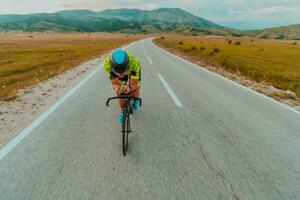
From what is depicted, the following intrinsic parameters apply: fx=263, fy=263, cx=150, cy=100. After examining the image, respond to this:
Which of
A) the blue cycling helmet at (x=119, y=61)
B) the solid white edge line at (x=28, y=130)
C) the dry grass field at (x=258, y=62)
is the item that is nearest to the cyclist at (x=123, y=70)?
the blue cycling helmet at (x=119, y=61)

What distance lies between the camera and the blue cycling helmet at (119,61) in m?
4.39

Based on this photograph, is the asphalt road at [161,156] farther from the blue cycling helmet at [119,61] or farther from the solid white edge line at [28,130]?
the blue cycling helmet at [119,61]

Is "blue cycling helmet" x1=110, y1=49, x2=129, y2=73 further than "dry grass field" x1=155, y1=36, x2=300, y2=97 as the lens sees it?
No

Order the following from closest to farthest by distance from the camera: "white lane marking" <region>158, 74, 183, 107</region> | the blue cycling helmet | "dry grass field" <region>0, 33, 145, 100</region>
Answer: the blue cycling helmet
"white lane marking" <region>158, 74, 183, 107</region>
"dry grass field" <region>0, 33, 145, 100</region>

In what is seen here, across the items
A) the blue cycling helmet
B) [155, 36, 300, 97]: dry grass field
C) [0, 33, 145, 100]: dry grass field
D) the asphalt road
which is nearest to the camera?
the asphalt road

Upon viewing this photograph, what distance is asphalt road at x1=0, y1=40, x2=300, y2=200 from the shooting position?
3.31 meters

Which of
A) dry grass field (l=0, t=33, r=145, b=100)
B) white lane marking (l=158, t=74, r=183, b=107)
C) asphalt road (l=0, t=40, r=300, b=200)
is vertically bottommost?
dry grass field (l=0, t=33, r=145, b=100)

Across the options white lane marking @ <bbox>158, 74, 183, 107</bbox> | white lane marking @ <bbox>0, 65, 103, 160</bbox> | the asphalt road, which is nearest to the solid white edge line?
white lane marking @ <bbox>0, 65, 103, 160</bbox>

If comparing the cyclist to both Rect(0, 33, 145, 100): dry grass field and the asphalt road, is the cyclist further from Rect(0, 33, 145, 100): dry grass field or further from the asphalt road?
Rect(0, 33, 145, 100): dry grass field

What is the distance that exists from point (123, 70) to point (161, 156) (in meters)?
1.61

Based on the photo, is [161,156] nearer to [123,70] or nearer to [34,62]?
[123,70]

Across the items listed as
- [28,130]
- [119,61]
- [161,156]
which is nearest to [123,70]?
[119,61]

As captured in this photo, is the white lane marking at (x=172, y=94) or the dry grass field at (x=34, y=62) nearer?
the white lane marking at (x=172, y=94)

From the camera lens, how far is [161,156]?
4.23 meters
